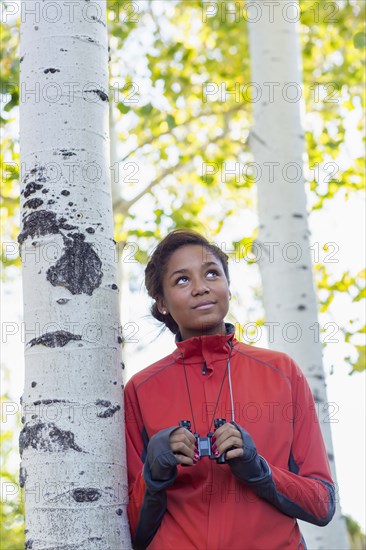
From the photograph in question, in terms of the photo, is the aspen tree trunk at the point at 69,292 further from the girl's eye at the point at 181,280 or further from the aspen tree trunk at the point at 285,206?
the aspen tree trunk at the point at 285,206

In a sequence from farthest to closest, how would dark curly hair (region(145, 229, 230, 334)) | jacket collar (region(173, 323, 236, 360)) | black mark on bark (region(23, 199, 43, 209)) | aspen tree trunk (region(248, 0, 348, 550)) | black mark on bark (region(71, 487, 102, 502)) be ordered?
aspen tree trunk (region(248, 0, 348, 550)) < dark curly hair (region(145, 229, 230, 334)) < jacket collar (region(173, 323, 236, 360)) < black mark on bark (region(23, 199, 43, 209)) < black mark on bark (region(71, 487, 102, 502))

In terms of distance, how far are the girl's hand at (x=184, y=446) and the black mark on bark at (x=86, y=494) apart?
0.23m

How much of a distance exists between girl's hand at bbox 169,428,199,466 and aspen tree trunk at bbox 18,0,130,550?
0.57 ft

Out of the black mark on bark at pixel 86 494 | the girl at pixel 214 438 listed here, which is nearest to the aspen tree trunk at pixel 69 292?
the black mark on bark at pixel 86 494

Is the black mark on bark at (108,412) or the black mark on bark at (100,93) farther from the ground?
the black mark on bark at (100,93)

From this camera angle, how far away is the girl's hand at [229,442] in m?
2.09

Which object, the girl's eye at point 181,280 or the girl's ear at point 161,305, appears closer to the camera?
the girl's eye at point 181,280

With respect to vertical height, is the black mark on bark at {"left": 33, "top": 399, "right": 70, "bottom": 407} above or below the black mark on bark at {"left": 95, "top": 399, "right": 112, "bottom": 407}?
above

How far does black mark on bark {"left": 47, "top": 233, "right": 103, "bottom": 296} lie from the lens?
7.20 ft

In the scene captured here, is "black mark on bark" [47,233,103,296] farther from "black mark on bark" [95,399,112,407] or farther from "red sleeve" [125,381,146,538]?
"red sleeve" [125,381,146,538]

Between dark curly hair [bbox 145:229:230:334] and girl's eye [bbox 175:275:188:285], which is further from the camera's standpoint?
dark curly hair [bbox 145:229:230:334]

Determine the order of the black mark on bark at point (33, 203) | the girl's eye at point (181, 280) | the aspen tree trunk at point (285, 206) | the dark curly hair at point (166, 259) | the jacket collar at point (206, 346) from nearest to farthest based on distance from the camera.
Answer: the black mark on bark at point (33, 203) < the jacket collar at point (206, 346) < the girl's eye at point (181, 280) < the dark curly hair at point (166, 259) < the aspen tree trunk at point (285, 206)

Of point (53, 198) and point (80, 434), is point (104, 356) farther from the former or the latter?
point (53, 198)

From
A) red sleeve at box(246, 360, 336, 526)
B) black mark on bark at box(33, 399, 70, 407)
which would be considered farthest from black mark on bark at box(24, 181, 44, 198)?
red sleeve at box(246, 360, 336, 526)
